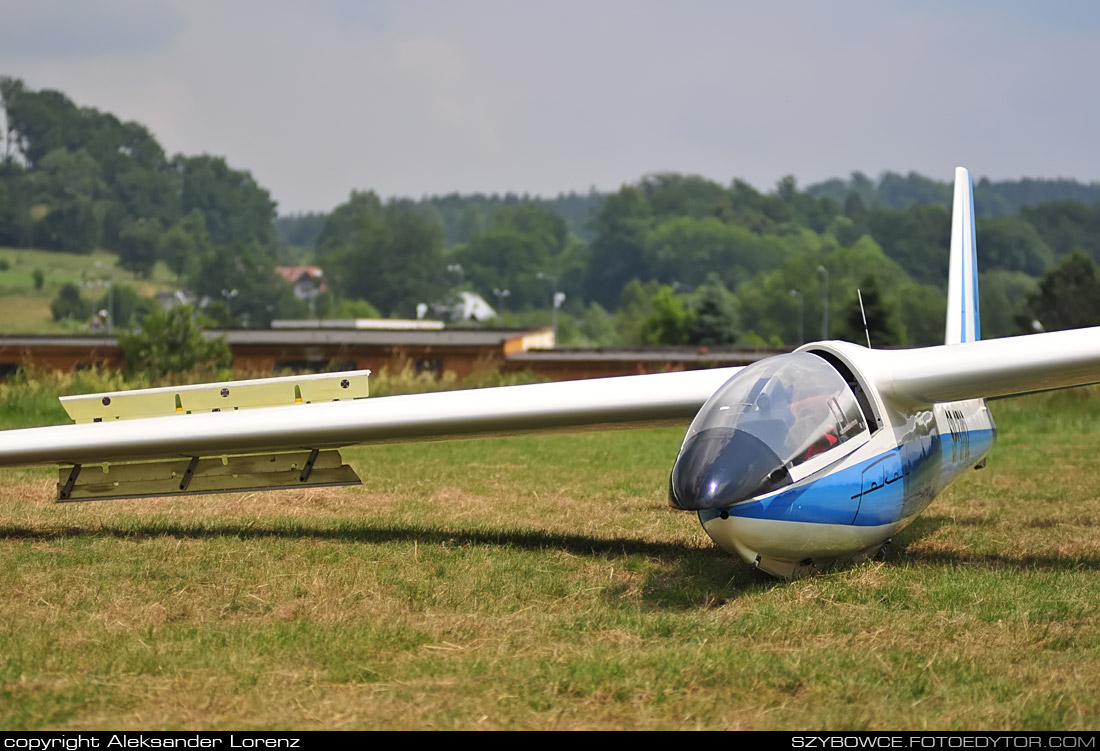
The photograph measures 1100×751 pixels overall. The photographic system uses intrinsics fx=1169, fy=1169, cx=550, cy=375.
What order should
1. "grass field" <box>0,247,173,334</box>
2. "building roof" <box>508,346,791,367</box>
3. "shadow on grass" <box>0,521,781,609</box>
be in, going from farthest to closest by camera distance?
"grass field" <box>0,247,173,334</box>, "building roof" <box>508,346,791,367</box>, "shadow on grass" <box>0,521,781,609</box>

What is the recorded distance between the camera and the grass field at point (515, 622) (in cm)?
633

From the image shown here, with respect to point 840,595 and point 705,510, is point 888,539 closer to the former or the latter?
point 840,595

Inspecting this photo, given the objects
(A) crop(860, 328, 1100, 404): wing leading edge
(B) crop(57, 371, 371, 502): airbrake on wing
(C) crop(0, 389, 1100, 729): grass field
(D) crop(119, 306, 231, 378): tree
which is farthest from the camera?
(D) crop(119, 306, 231, 378): tree

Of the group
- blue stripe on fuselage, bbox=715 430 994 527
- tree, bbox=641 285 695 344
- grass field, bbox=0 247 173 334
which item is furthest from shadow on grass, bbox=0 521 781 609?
grass field, bbox=0 247 173 334

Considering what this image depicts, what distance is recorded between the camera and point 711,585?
9500 millimetres

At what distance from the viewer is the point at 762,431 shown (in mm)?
8648

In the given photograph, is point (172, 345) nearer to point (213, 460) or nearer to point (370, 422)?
point (213, 460)

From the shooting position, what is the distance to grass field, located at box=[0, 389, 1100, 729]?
633cm

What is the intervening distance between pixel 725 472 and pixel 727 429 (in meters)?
0.44

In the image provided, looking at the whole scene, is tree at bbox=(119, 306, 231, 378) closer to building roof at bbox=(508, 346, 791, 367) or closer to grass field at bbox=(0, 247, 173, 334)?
building roof at bbox=(508, 346, 791, 367)

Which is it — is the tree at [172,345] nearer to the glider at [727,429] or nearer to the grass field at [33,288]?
the glider at [727,429]

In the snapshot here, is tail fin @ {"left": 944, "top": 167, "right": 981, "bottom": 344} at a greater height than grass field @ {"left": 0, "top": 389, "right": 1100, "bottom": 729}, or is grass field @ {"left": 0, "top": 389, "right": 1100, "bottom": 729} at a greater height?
tail fin @ {"left": 944, "top": 167, "right": 981, "bottom": 344}

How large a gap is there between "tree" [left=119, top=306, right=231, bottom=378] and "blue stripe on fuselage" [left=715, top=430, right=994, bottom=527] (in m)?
34.2

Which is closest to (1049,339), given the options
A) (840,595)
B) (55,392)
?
(840,595)
